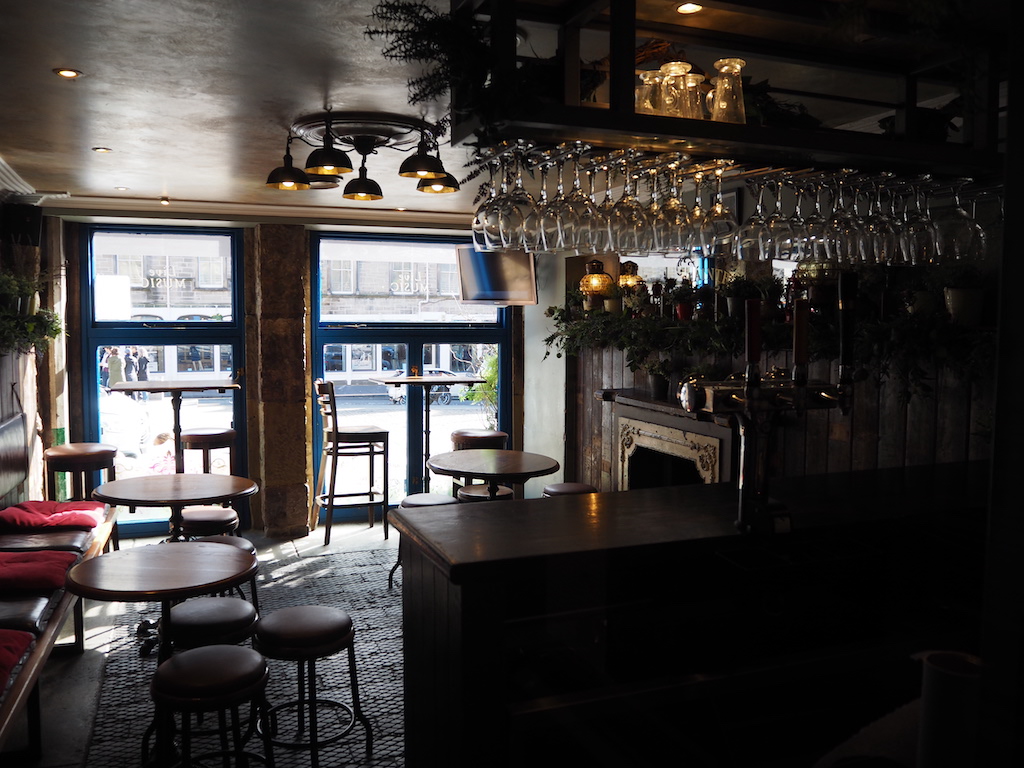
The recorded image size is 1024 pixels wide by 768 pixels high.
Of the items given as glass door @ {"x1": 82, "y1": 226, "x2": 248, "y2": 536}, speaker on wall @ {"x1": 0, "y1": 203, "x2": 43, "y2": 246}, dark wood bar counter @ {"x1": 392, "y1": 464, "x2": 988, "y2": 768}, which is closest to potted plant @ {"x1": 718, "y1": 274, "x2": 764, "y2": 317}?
dark wood bar counter @ {"x1": 392, "y1": 464, "x2": 988, "y2": 768}

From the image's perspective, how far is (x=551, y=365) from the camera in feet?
22.8

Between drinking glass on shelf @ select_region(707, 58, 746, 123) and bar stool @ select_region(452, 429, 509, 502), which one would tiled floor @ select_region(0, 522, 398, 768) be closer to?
bar stool @ select_region(452, 429, 509, 502)

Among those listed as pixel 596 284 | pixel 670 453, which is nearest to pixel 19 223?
pixel 596 284

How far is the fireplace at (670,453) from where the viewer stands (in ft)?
14.9

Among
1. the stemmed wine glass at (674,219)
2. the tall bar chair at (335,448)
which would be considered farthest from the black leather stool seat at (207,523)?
the stemmed wine glass at (674,219)

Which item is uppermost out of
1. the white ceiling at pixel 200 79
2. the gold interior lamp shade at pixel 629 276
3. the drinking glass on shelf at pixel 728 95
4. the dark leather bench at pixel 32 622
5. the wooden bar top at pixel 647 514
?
the white ceiling at pixel 200 79

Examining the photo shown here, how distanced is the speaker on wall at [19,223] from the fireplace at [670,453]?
4144mm

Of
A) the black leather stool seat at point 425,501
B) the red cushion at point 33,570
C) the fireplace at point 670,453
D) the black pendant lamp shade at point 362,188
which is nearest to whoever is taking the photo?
the red cushion at point 33,570

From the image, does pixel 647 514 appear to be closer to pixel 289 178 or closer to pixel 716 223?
pixel 716 223

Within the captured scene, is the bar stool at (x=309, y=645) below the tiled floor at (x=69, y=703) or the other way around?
the other way around

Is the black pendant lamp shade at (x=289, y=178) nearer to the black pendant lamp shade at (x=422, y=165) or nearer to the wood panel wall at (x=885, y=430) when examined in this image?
the black pendant lamp shade at (x=422, y=165)

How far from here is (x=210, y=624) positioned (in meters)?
3.06

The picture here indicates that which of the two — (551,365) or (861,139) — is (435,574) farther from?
(551,365)

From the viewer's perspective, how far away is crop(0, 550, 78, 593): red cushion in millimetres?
3508
